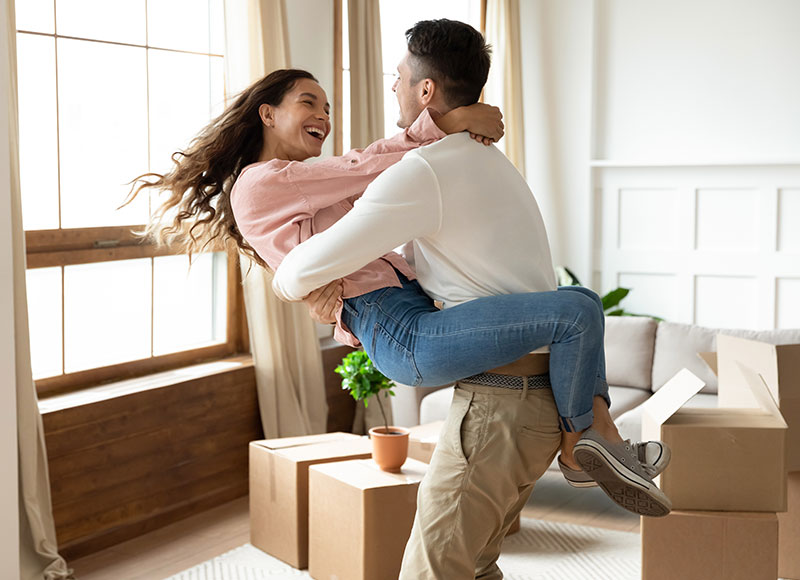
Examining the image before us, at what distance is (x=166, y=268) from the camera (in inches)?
153

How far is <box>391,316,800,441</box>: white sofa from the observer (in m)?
4.14

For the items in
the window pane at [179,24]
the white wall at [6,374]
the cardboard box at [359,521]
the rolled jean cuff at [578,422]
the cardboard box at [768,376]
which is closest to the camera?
the rolled jean cuff at [578,422]

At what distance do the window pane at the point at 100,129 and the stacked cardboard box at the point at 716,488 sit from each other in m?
2.23

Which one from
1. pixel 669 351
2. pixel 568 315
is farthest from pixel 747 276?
pixel 568 315

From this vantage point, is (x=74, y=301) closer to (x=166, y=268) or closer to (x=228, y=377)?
(x=166, y=268)

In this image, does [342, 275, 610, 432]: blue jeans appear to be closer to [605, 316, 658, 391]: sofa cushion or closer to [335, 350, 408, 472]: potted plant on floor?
[335, 350, 408, 472]: potted plant on floor

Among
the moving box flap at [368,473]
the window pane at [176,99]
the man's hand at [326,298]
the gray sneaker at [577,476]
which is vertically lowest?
the moving box flap at [368,473]

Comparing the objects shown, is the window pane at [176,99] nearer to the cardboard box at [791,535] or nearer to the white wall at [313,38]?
the white wall at [313,38]

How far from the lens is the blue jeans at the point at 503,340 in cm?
162

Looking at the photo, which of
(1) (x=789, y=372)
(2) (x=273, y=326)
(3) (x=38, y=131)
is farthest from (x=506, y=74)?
(1) (x=789, y=372)

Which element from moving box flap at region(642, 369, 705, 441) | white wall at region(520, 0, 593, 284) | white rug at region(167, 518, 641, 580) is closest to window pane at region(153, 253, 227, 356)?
white rug at region(167, 518, 641, 580)

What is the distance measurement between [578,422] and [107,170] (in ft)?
8.24

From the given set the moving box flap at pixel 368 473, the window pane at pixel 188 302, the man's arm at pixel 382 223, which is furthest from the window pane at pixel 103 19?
the man's arm at pixel 382 223

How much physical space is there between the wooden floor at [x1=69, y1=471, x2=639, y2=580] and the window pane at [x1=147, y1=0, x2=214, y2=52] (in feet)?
6.60
